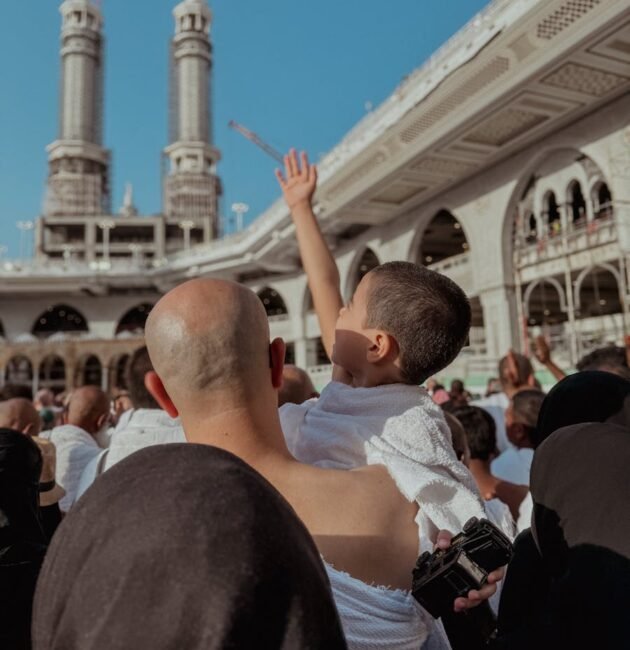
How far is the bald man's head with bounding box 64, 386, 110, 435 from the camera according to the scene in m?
3.70

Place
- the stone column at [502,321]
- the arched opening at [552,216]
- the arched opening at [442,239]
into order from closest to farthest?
the arched opening at [552,216] → the stone column at [502,321] → the arched opening at [442,239]

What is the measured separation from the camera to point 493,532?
3.33 feet

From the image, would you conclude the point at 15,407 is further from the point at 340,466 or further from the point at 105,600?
the point at 105,600

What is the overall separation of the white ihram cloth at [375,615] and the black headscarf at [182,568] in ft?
1.41

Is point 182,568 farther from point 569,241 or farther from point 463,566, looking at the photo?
point 569,241

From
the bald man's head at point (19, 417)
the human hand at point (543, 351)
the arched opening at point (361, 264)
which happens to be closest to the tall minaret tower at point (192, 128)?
the arched opening at point (361, 264)

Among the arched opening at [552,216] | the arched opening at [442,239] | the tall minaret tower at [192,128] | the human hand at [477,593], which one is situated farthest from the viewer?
the tall minaret tower at [192,128]

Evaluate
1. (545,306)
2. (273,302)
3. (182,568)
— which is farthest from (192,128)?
(182,568)

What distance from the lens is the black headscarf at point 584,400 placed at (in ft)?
5.43

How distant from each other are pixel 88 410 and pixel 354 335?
2.65 m

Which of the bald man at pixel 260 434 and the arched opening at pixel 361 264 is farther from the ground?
the arched opening at pixel 361 264

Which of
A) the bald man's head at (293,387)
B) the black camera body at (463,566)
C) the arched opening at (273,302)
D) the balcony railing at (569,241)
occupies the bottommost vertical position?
the black camera body at (463,566)

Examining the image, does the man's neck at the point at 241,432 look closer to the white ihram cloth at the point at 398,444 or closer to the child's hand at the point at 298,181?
the white ihram cloth at the point at 398,444

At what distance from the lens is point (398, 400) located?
4.62 ft
